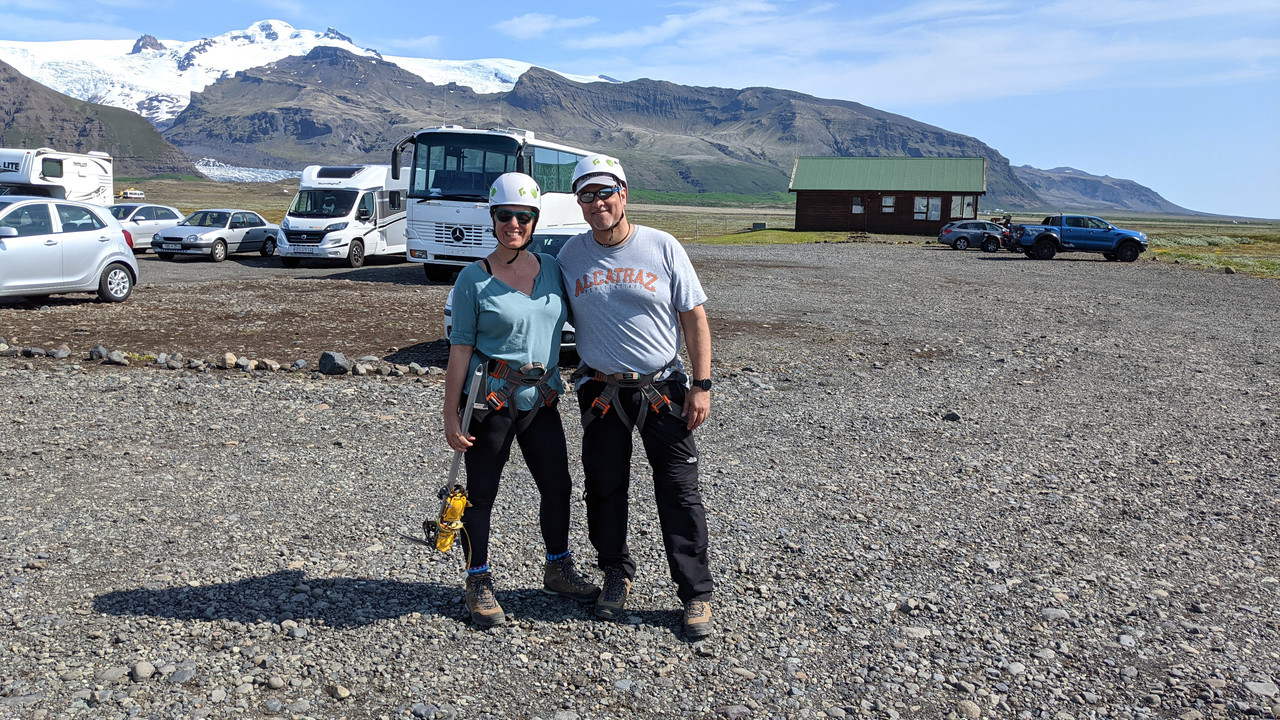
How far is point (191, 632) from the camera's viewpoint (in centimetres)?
391

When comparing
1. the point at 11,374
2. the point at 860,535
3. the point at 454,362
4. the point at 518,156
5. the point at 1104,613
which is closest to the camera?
the point at 454,362

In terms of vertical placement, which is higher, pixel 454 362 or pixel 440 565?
pixel 454 362

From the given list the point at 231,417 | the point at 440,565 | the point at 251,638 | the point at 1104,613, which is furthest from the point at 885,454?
the point at 231,417

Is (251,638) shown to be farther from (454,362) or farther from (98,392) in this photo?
(98,392)

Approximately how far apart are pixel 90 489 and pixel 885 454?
5708mm

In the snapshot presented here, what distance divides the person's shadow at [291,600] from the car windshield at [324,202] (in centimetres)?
2110

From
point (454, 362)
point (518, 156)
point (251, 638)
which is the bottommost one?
point (251, 638)

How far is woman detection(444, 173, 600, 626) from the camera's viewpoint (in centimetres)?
371

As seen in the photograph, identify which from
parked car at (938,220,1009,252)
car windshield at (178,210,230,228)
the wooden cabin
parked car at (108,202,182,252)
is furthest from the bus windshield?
the wooden cabin

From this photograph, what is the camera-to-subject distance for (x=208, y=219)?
2627 cm

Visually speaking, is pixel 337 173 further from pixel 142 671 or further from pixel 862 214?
pixel 862 214

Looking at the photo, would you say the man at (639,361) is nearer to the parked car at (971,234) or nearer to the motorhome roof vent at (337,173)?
the motorhome roof vent at (337,173)

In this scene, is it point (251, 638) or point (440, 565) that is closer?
point (251, 638)

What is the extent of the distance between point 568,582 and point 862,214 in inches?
2434
